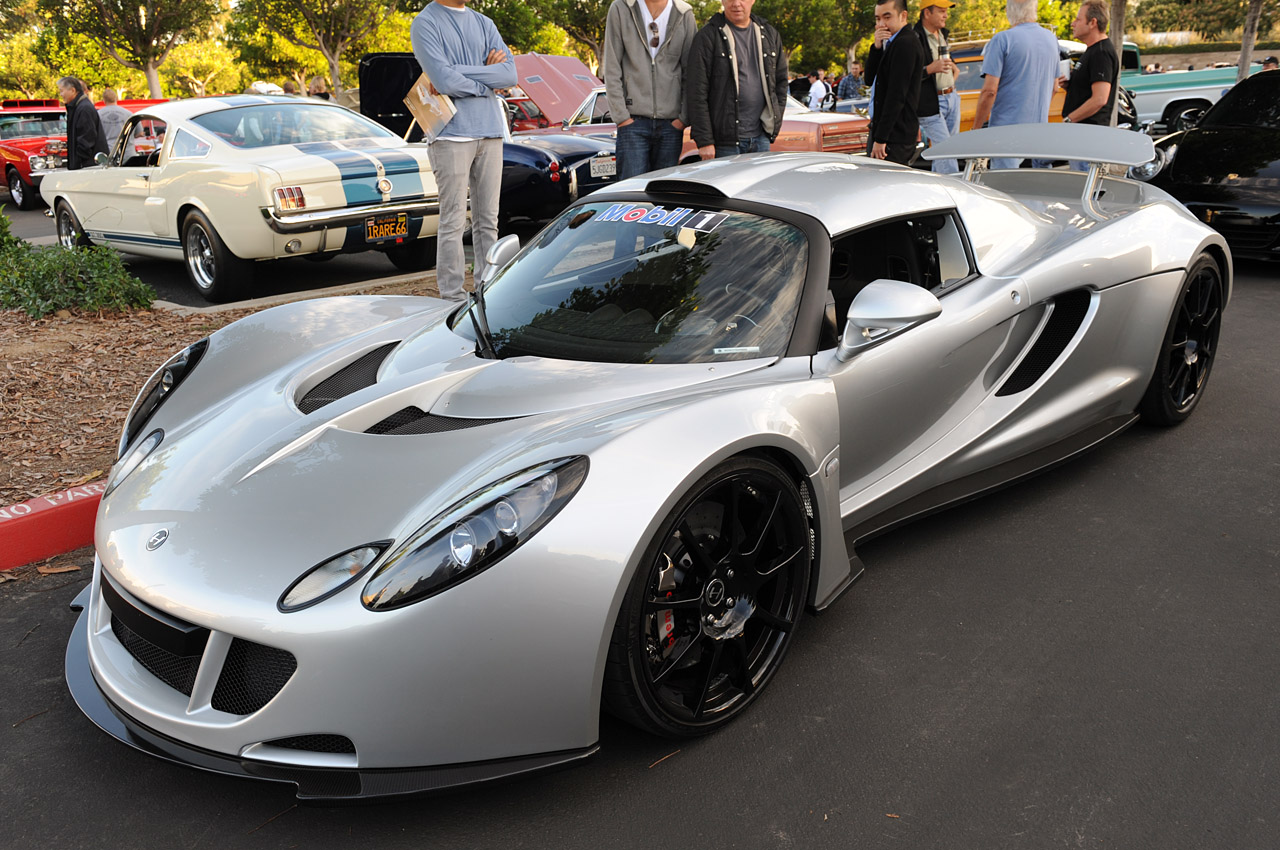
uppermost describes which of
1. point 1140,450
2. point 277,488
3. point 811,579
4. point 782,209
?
point 782,209

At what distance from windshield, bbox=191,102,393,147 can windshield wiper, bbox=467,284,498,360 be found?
4.54m

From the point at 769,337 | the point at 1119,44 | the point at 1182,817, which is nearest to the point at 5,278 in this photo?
the point at 769,337

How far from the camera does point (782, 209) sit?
296 cm

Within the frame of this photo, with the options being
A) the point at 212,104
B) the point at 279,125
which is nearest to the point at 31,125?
the point at 212,104

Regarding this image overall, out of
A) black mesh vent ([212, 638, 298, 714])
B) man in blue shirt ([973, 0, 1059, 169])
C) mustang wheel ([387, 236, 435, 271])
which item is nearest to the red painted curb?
black mesh vent ([212, 638, 298, 714])

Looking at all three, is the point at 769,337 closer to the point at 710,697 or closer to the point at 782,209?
the point at 782,209

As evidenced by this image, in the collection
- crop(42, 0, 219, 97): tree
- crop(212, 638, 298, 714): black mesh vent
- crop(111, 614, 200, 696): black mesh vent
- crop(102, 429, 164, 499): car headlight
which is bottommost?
crop(111, 614, 200, 696): black mesh vent

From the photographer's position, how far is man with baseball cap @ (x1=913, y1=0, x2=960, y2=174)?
7215mm

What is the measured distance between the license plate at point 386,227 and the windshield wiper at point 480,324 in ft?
12.8

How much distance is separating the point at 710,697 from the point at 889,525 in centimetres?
90

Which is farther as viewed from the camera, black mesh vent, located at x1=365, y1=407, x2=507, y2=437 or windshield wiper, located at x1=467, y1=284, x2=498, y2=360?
windshield wiper, located at x1=467, y1=284, x2=498, y2=360

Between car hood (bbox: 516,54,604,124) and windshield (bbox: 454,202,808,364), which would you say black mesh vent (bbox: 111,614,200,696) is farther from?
car hood (bbox: 516,54,604,124)

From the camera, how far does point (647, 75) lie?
6285mm

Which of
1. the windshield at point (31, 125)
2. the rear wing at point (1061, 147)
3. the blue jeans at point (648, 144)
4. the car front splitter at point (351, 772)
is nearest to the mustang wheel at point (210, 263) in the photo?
the blue jeans at point (648, 144)
